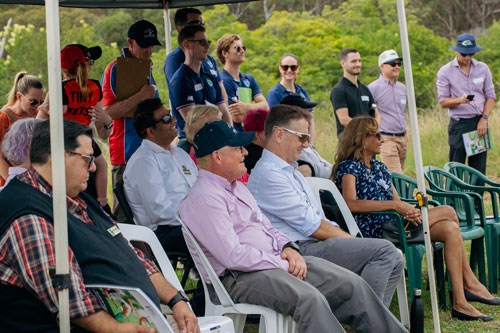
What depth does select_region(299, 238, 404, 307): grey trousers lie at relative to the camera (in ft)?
13.5

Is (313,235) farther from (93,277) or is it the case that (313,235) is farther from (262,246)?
(93,277)

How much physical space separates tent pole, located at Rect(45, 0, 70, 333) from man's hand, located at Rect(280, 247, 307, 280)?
1.47 metres

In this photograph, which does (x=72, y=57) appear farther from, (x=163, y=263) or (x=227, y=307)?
(x=227, y=307)

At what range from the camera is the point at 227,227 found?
11.4 feet

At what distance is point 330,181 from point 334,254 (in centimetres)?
82

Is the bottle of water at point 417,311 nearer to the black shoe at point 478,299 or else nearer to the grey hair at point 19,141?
the black shoe at point 478,299

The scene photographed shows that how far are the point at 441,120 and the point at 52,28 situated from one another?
Result: 37.8ft

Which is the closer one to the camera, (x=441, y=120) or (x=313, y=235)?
(x=313, y=235)

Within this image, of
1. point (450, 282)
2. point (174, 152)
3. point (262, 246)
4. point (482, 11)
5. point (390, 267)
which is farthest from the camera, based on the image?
point (482, 11)

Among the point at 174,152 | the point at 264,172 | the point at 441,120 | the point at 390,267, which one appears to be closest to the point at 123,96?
the point at 174,152

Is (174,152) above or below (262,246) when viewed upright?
above

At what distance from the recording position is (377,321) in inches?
142

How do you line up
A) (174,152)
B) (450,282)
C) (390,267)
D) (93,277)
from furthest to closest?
(450,282)
(174,152)
(390,267)
(93,277)

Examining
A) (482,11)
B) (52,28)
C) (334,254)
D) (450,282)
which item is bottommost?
(450,282)
